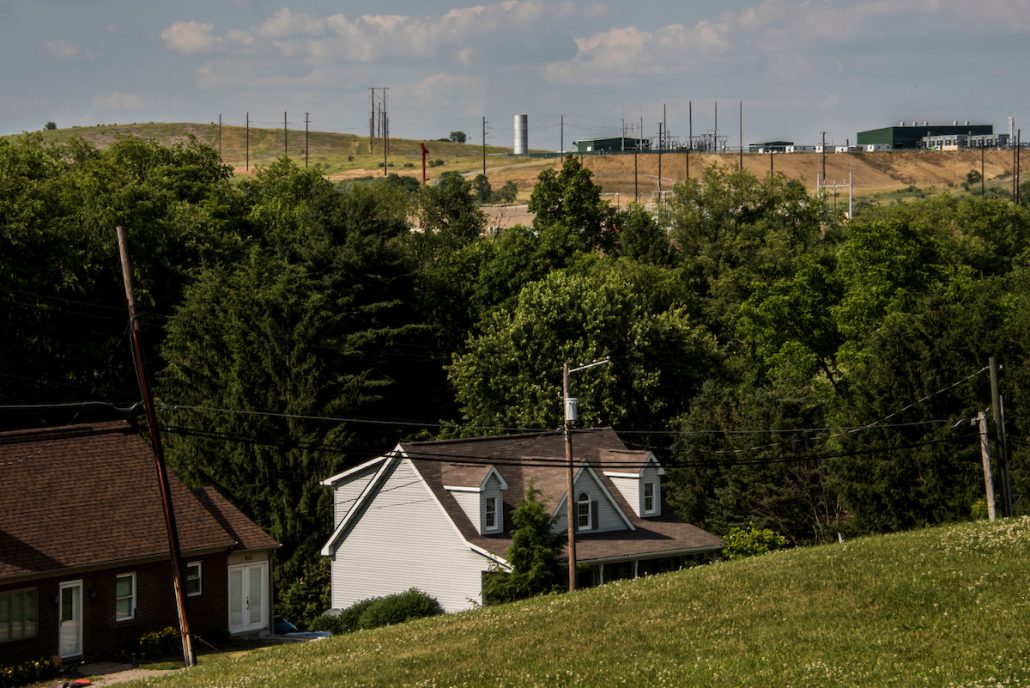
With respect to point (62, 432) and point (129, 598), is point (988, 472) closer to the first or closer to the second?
point (129, 598)

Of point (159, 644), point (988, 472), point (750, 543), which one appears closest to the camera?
point (159, 644)

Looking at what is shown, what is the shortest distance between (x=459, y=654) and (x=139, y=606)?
1632 cm

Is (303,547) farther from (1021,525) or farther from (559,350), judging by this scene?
(1021,525)

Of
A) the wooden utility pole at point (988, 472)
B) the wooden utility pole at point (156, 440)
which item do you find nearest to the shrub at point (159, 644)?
the wooden utility pole at point (156, 440)

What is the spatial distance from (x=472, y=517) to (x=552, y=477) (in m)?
4.50

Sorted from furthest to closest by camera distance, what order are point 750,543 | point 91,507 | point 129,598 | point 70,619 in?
1. point 750,543
2. point 91,507
3. point 129,598
4. point 70,619

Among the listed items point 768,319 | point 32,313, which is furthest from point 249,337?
point 768,319

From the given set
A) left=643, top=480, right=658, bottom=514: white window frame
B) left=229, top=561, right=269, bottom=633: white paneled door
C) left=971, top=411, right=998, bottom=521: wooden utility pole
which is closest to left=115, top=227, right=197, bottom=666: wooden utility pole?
left=229, top=561, right=269, bottom=633: white paneled door

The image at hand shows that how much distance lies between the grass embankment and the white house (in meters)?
13.5

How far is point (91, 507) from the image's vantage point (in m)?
40.4

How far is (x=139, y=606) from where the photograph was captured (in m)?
39.7

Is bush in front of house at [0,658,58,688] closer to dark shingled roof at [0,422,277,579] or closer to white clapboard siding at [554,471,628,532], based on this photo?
dark shingled roof at [0,422,277,579]

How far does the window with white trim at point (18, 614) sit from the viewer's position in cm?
3638

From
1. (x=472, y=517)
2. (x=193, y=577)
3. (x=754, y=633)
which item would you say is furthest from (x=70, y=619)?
(x=754, y=633)
